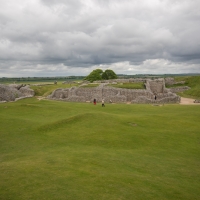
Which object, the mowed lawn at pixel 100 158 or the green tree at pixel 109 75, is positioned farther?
the green tree at pixel 109 75

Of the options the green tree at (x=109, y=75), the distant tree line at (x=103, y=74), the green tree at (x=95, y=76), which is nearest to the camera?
the green tree at (x=95, y=76)

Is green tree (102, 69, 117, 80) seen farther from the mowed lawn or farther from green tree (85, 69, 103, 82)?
the mowed lawn

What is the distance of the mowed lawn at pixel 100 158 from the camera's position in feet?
28.6

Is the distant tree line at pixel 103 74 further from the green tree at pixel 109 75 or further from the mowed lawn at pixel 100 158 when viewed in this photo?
the mowed lawn at pixel 100 158

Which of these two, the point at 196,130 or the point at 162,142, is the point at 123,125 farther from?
the point at 196,130

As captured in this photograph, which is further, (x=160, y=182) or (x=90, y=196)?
(x=160, y=182)

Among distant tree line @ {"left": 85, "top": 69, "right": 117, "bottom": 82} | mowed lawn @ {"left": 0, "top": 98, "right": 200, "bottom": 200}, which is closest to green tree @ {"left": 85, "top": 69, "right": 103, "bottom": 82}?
distant tree line @ {"left": 85, "top": 69, "right": 117, "bottom": 82}

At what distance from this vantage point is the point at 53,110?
32.1 m

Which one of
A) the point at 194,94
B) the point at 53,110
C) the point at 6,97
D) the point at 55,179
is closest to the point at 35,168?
the point at 55,179

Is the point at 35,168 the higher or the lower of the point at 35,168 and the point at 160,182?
the higher

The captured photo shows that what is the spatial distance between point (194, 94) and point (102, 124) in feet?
153

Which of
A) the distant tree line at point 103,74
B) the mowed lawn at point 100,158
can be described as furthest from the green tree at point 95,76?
the mowed lawn at point 100,158

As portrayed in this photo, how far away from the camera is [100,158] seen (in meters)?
13.7

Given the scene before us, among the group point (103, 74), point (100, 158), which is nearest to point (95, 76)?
point (103, 74)
